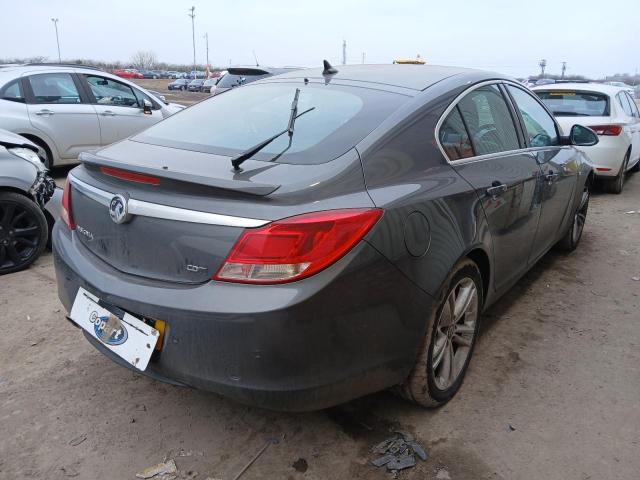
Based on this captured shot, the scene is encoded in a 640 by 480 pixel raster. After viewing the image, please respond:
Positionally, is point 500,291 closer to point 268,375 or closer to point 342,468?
point 342,468

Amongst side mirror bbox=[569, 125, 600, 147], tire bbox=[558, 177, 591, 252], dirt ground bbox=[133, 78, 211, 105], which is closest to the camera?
side mirror bbox=[569, 125, 600, 147]

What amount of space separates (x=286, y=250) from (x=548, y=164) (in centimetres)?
250

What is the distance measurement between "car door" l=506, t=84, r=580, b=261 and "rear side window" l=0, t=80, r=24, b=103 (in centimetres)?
644

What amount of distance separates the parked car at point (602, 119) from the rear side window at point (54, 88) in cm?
667

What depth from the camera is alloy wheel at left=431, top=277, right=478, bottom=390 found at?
2.52m

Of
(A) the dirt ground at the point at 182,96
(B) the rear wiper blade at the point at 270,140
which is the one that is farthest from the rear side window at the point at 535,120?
(A) the dirt ground at the point at 182,96

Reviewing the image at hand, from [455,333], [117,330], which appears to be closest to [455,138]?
[455,333]

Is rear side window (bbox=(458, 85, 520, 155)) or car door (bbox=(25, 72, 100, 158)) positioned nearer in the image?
rear side window (bbox=(458, 85, 520, 155))

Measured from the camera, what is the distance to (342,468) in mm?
2236

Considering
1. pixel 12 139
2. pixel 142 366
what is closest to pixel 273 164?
pixel 142 366

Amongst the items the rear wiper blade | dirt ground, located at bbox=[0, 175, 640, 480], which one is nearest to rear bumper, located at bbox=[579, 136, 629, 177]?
dirt ground, located at bbox=[0, 175, 640, 480]

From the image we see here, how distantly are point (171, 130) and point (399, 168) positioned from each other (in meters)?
1.21

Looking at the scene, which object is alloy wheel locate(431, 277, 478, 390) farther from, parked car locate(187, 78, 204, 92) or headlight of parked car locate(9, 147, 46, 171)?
parked car locate(187, 78, 204, 92)

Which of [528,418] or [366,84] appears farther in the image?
[366,84]
